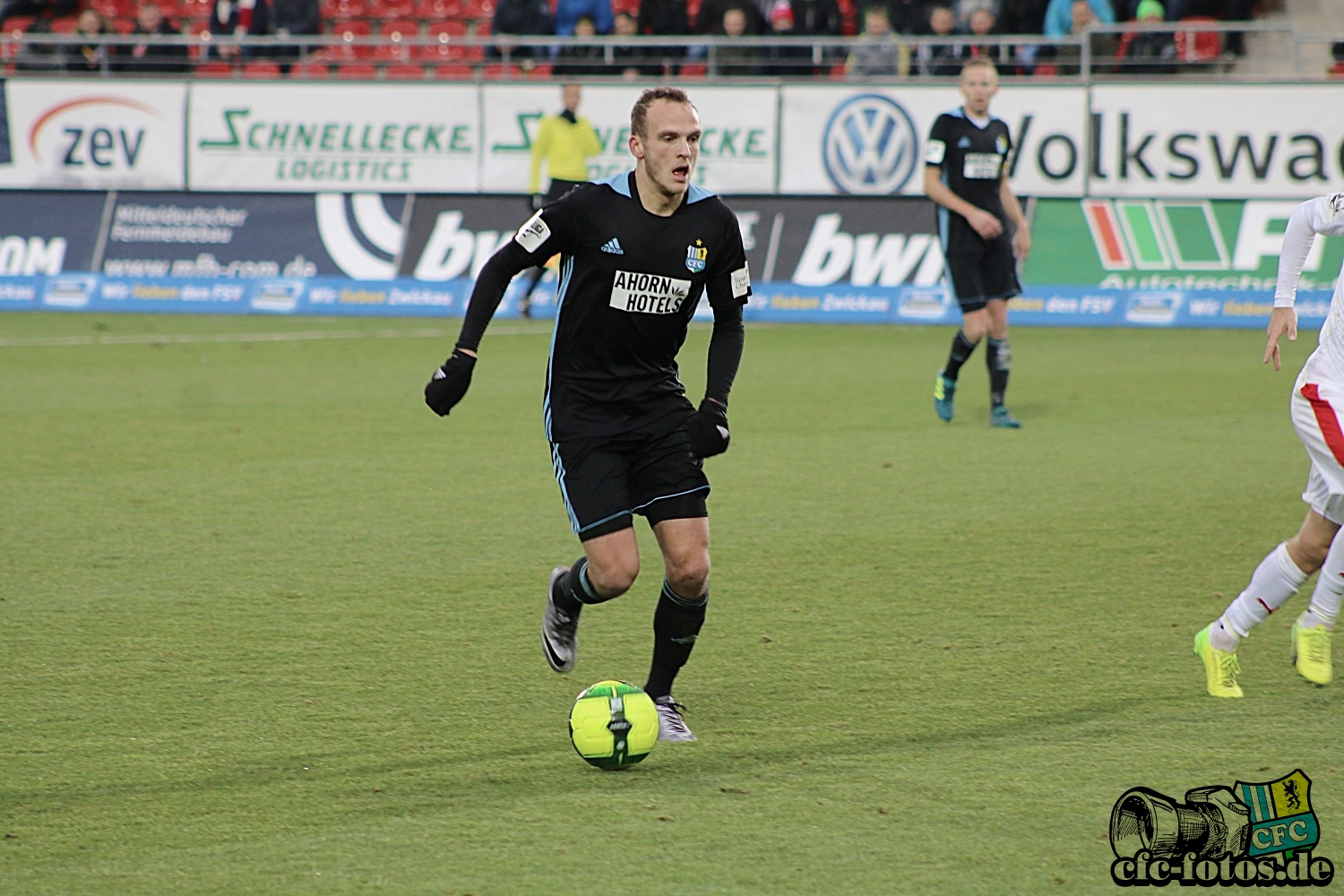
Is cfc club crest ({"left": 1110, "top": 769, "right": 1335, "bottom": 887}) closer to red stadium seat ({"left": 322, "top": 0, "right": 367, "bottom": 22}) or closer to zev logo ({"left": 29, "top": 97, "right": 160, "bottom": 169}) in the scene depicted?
zev logo ({"left": 29, "top": 97, "right": 160, "bottom": 169})

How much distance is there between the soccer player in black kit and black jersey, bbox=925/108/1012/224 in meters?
6.25

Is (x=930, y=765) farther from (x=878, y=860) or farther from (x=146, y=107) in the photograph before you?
(x=146, y=107)

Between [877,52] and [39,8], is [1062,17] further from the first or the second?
[39,8]

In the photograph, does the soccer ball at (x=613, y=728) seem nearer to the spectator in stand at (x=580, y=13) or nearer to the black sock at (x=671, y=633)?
the black sock at (x=671, y=633)

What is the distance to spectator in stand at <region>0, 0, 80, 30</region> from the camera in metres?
22.5

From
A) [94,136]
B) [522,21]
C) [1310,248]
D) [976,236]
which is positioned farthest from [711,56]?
[1310,248]

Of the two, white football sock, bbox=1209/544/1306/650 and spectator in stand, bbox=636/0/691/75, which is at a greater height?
spectator in stand, bbox=636/0/691/75

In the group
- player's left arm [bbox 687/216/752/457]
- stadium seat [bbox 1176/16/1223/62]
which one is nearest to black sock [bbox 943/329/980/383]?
player's left arm [bbox 687/216/752/457]

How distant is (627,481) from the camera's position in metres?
4.68

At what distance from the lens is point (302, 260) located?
17.7 meters

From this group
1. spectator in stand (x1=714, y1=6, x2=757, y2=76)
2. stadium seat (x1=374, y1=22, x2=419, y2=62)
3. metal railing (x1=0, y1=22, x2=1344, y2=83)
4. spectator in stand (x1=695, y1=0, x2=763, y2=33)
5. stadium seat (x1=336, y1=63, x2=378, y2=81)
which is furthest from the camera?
stadium seat (x1=374, y1=22, x2=419, y2=62)

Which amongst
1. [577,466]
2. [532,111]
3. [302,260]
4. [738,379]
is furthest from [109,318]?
[577,466]

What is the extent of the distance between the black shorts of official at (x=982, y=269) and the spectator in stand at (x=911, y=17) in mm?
8425

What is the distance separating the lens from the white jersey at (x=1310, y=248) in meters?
4.86
